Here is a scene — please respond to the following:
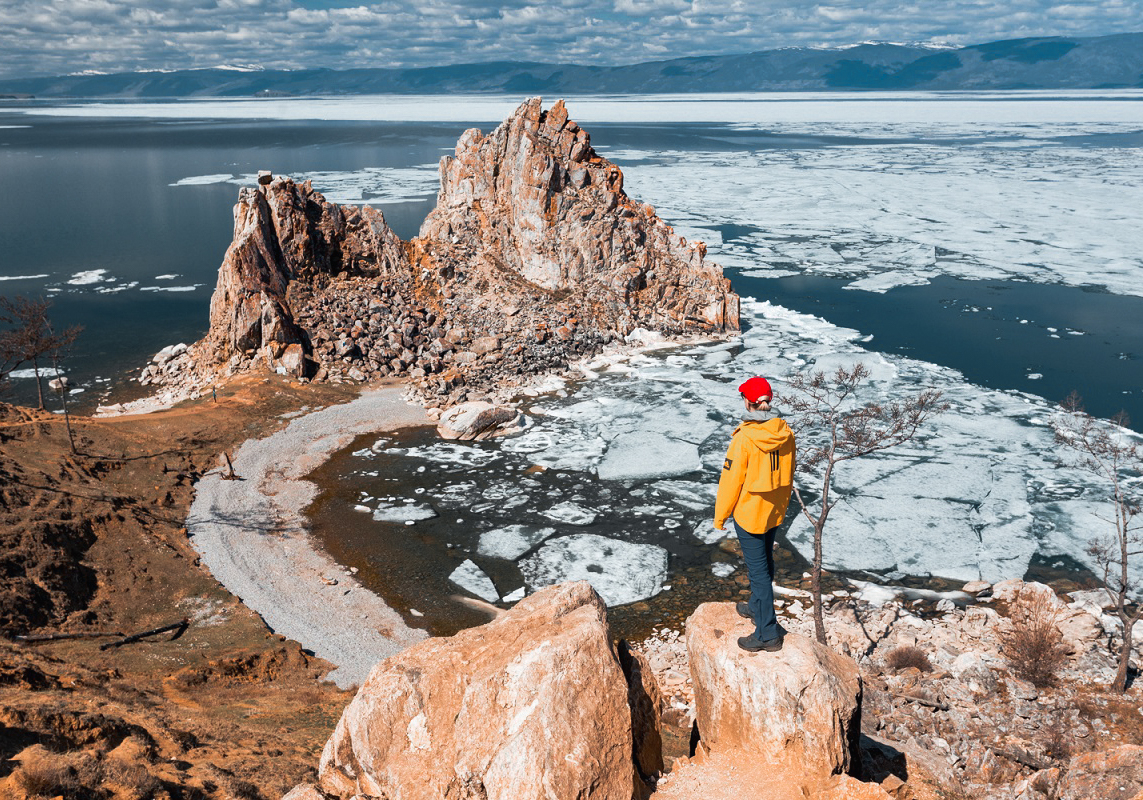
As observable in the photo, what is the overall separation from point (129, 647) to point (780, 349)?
37084 mm

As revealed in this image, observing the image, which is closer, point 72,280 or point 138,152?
point 72,280

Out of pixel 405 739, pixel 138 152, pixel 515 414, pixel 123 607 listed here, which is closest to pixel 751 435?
pixel 405 739

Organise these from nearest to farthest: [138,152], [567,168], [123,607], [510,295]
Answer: [123,607] < [510,295] < [567,168] < [138,152]

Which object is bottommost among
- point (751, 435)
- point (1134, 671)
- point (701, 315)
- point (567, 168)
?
point (1134, 671)

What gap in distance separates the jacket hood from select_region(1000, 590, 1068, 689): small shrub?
14.9m

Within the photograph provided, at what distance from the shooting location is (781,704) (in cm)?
980

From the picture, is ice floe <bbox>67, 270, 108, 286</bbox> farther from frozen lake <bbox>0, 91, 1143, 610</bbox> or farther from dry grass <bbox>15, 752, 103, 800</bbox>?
dry grass <bbox>15, 752, 103, 800</bbox>

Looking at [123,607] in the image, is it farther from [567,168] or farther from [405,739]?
[567,168]

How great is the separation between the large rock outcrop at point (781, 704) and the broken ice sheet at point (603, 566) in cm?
1460

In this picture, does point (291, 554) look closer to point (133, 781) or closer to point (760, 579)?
point (133, 781)

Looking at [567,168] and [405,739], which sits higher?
[567,168]

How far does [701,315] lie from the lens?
5075 cm

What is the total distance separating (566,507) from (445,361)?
17032 millimetres

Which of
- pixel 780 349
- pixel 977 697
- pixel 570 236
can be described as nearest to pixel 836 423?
pixel 977 697
